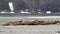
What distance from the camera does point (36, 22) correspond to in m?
1.02

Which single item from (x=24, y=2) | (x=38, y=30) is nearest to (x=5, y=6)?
(x=24, y=2)

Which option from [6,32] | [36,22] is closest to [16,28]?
[6,32]

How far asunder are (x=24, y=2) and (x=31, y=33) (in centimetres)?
36

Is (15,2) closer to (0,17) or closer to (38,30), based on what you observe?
(0,17)

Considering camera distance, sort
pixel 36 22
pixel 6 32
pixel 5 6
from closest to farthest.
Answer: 1. pixel 6 32
2. pixel 36 22
3. pixel 5 6

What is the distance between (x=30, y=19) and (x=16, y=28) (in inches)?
9.1

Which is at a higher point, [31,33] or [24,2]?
[24,2]

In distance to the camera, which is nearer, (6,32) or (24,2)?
(6,32)

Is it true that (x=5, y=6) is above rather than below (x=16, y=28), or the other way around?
above

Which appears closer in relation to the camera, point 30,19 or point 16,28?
point 16,28

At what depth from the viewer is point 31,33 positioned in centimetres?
90

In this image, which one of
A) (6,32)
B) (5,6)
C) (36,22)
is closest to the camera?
(6,32)

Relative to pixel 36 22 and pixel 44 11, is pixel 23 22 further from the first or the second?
pixel 44 11

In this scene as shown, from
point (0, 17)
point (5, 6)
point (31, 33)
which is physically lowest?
point (31, 33)
